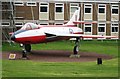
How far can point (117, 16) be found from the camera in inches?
2099

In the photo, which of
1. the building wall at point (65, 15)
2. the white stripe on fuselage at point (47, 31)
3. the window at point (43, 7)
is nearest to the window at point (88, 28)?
the building wall at point (65, 15)

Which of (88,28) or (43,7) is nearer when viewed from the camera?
(43,7)

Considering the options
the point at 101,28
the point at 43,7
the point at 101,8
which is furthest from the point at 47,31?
the point at 101,8

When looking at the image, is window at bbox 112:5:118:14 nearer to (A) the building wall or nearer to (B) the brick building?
(B) the brick building

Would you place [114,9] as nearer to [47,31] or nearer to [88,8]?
[88,8]

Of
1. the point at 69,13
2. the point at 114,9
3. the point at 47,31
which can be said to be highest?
the point at 114,9

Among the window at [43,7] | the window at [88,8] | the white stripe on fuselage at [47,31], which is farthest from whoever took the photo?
the window at [88,8]

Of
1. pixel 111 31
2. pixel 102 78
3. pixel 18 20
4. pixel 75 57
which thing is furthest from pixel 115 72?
pixel 111 31

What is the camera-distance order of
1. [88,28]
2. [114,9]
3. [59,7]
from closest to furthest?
[59,7] < [88,28] < [114,9]

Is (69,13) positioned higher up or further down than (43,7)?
further down

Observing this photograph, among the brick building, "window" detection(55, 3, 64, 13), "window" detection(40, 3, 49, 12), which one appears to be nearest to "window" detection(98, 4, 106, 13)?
the brick building

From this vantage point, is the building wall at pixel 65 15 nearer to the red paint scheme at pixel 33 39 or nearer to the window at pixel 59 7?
the window at pixel 59 7

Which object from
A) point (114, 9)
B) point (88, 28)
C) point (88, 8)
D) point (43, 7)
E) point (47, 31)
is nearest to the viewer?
point (47, 31)

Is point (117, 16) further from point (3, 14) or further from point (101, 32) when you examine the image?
point (3, 14)
